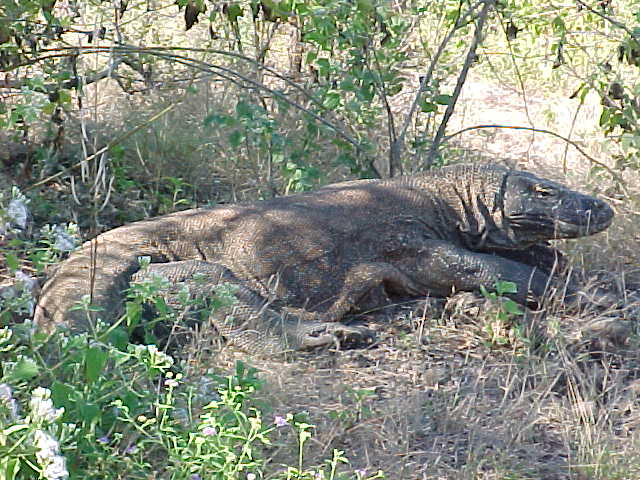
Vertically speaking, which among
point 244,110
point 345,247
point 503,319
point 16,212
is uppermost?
point 16,212

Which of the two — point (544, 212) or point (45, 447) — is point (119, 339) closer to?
point (45, 447)

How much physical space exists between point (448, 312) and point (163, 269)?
134 cm

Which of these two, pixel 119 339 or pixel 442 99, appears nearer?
pixel 119 339

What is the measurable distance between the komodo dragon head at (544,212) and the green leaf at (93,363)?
Result: 8.82ft

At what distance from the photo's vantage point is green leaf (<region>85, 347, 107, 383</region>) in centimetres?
323

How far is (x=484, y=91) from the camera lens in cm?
948

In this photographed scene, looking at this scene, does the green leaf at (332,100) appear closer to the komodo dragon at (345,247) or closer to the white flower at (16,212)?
the komodo dragon at (345,247)

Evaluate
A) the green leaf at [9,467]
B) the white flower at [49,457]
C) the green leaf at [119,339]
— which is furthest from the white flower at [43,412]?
the green leaf at [119,339]

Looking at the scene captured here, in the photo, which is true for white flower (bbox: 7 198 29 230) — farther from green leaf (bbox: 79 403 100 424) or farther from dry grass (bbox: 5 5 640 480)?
green leaf (bbox: 79 403 100 424)

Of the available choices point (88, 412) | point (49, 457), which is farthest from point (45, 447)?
point (88, 412)

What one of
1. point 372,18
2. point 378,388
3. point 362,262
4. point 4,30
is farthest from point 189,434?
point 372,18

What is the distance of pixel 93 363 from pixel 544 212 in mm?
2777

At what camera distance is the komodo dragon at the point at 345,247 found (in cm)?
473

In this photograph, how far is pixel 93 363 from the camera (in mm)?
3230
